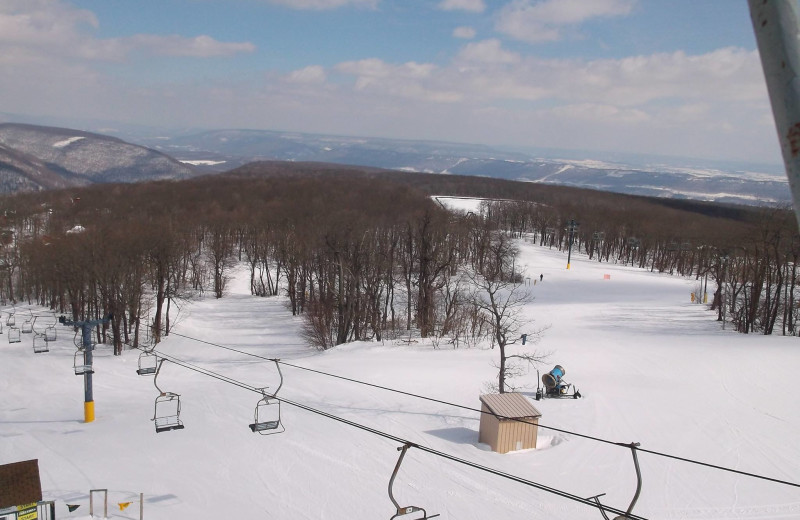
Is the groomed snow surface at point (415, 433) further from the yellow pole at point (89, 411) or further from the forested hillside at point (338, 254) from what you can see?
the forested hillside at point (338, 254)

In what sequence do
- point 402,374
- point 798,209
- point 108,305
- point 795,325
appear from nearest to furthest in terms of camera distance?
point 798,209
point 402,374
point 108,305
point 795,325

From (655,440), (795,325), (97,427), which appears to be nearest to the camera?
(655,440)

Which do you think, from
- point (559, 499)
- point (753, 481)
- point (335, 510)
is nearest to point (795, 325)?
point (753, 481)

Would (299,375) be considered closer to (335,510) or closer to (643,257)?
(335,510)

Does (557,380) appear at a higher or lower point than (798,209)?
lower

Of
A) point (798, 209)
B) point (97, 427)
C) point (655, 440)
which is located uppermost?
point (798, 209)

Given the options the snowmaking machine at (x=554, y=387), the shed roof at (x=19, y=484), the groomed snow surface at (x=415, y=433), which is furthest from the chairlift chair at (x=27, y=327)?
the snowmaking machine at (x=554, y=387)

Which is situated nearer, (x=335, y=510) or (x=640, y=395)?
(x=335, y=510)
